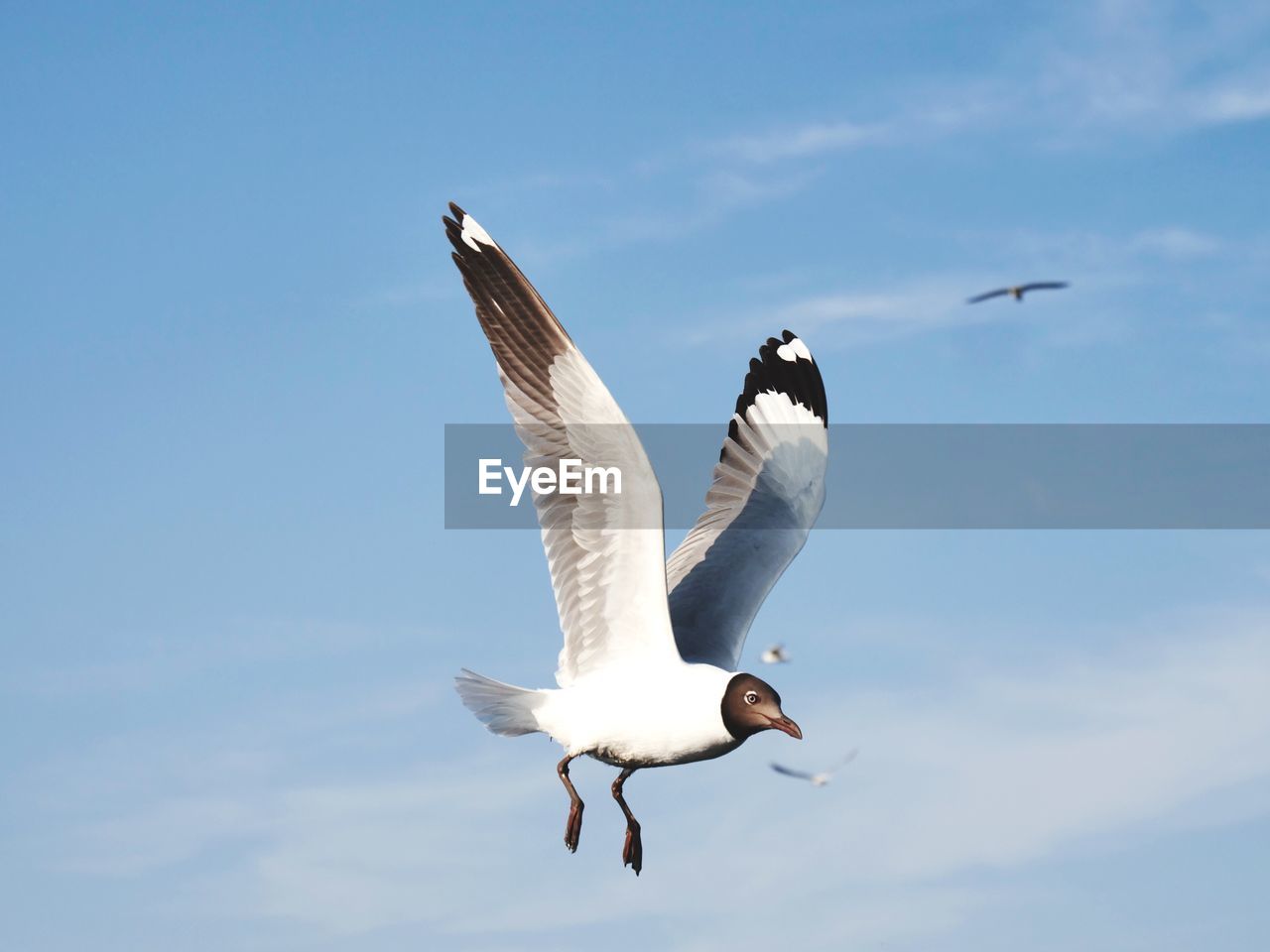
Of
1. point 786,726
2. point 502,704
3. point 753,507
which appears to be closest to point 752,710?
point 786,726

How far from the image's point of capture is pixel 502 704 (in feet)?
41.3

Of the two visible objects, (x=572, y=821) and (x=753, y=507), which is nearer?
(x=572, y=821)

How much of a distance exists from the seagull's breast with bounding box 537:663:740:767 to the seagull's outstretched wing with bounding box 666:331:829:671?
90 centimetres

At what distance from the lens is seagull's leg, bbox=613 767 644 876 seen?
12461mm

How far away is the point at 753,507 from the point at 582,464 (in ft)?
Result: 11.7

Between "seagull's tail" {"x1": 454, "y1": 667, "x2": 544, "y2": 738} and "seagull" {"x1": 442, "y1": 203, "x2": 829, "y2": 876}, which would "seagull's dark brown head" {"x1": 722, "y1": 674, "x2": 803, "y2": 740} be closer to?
"seagull" {"x1": 442, "y1": 203, "x2": 829, "y2": 876}

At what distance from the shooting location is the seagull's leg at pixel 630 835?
12.5 m

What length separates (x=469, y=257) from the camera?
12320 millimetres

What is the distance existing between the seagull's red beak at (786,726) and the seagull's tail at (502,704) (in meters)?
1.82

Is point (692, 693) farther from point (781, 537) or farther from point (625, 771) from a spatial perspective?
point (781, 537)

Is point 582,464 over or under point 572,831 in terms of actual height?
over

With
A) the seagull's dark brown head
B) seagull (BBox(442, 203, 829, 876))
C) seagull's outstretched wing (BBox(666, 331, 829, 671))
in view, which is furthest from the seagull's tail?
the seagull's dark brown head

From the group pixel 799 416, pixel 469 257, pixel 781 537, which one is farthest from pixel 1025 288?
pixel 469 257

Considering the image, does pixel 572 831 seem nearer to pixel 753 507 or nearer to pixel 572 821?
pixel 572 821
